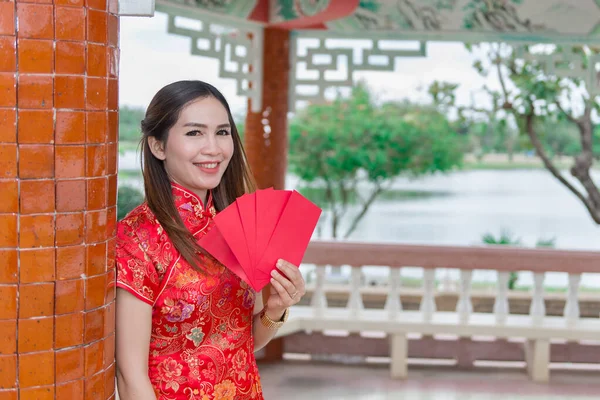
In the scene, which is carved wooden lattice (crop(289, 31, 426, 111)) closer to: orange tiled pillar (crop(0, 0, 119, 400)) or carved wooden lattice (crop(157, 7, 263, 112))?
carved wooden lattice (crop(157, 7, 263, 112))

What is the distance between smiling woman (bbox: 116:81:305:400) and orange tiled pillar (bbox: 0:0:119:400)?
0.42 ft

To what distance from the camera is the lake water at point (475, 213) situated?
1203cm

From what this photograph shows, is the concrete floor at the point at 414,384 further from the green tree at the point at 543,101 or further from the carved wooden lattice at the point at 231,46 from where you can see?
the green tree at the point at 543,101

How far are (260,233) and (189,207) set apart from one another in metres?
0.21

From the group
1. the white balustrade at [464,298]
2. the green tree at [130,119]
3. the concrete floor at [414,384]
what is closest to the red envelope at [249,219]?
the concrete floor at [414,384]

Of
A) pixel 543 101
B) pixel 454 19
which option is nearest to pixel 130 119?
pixel 543 101

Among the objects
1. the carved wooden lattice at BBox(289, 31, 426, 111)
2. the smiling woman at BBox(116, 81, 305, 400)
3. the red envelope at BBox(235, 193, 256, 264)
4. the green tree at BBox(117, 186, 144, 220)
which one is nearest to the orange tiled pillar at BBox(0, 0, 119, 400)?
the smiling woman at BBox(116, 81, 305, 400)

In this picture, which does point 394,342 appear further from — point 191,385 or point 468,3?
point 191,385

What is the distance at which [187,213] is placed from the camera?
1673 mm

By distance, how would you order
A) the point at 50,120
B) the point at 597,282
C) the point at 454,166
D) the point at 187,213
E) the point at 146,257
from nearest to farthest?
the point at 50,120, the point at 146,257, the point at 187,213, the point at 597,282, the point at 454,166

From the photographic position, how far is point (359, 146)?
10703 millimetres

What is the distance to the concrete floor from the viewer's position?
4191mm

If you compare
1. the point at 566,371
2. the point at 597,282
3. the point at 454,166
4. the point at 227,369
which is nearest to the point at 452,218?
the point at 454,166

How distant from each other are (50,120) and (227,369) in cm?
64
